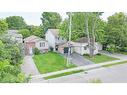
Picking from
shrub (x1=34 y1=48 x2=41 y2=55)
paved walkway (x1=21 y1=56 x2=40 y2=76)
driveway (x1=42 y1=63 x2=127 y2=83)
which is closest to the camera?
driveway (x1=42 y1=63 x2=127 y2=83)

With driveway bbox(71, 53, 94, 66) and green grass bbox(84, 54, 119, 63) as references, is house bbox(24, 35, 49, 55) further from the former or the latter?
green grass bbox(84, 54, 119, 63)

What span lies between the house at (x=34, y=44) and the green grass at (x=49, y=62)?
322 millimetres

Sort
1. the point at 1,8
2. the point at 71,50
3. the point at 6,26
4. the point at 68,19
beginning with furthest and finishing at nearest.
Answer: the point at 71,50 < the point at 68,19 < the point at 6,26 < the point at 1,8

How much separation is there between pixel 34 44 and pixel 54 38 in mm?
980

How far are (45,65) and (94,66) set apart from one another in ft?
4.08

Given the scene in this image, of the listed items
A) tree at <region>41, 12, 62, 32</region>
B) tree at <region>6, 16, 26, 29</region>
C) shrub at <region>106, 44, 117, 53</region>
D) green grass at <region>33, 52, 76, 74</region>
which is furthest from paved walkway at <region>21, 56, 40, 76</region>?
shrub at <region>106, 44, 117, 53</region>

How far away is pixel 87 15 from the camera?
5.99 metres

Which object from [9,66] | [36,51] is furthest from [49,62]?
[9,66]

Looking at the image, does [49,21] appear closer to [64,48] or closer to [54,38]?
[54,38]

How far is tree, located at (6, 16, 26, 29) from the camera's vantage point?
5293mm

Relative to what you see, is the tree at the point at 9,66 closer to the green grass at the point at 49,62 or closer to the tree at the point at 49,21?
the green grass at the point at 49,62

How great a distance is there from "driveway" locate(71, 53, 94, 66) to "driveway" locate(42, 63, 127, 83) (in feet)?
1.67
